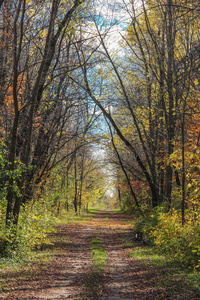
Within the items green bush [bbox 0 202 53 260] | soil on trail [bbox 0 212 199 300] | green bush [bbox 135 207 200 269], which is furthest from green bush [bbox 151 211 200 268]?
green bush [bbox 0 202 53 260]

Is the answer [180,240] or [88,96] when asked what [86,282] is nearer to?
[180,240]

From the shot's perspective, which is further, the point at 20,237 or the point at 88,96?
the point at 88,96

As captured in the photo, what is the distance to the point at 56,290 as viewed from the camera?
6555 mm

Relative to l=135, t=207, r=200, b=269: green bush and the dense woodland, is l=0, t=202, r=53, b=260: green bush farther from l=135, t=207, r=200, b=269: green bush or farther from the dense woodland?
l=135, t=207, r=200, b=269: green bush

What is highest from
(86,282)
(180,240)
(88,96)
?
(88,96)

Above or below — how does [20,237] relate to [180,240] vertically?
below

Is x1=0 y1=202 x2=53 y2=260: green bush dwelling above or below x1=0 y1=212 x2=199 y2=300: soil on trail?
above

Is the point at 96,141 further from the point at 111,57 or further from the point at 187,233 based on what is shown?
the point at 187,233

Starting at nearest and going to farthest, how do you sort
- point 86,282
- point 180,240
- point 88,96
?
point 86,282 → point 180,240 → point 88,96

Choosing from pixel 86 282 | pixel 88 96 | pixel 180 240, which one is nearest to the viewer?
pixel 86 282

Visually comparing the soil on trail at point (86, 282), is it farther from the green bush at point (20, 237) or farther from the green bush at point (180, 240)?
the green bush at point (180, 240)

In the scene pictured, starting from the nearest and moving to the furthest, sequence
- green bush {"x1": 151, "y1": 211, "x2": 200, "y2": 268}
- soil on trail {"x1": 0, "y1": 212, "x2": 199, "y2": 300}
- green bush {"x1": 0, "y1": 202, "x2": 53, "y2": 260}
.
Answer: soil on trail {"x1": 0, "y1": 212, "x2": 199, "y2": 300}, green bush {"x1": 151, "y1": 211, "x2": 200, "y2": 268}, green bush {"x1": 0, "y1": 202, "x2": 53, "y2": 260}

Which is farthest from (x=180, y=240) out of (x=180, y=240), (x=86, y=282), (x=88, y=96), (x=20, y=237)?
(x=88, y=96)

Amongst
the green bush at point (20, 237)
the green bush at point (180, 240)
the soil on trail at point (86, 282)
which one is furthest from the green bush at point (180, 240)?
the green bush at point (20, 237)
